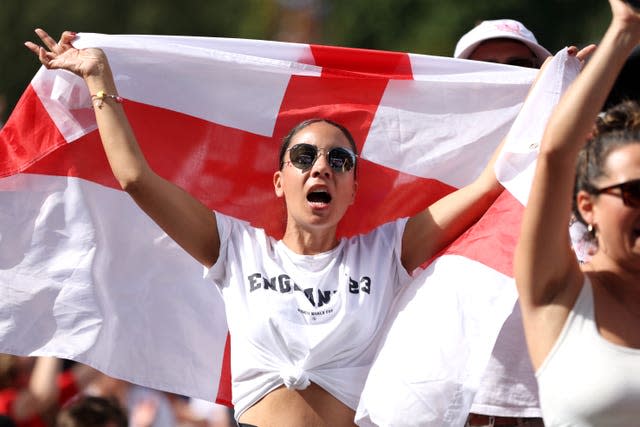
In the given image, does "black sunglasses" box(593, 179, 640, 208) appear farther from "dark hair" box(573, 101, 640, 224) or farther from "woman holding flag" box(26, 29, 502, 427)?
"woman holding flag" box(26, 29, 502, 427)

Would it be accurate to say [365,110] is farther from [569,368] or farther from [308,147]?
[569,368]

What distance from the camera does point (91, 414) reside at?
17.9 ft

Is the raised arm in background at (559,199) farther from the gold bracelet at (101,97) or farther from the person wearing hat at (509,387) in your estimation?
the gold bracelet at (101,97)

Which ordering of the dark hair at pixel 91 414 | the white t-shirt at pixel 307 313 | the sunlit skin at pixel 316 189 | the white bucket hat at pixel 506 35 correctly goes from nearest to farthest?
the white t-shirt at pixel 307 313 → the sunlit skin at pixel 316 189 → the white bucket hat at pixel 506 35 → the dark hair at pixel 91 414

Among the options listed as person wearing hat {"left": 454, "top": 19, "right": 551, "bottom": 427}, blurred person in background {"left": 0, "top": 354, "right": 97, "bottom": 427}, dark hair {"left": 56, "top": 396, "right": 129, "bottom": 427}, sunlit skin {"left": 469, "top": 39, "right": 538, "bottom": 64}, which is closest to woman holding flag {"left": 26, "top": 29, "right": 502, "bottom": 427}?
person wearing hat {"left": 454, "top": 19, "right": 551, "bottom": 427}

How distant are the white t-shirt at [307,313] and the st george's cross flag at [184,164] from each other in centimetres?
54

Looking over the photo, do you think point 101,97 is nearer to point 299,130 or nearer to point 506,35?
point 299,130

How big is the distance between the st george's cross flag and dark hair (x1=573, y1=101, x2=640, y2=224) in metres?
1.46

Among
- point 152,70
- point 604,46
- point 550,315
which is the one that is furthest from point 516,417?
point 152,70

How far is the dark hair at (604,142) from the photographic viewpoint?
10.4 ft

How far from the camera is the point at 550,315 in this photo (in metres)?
3.09

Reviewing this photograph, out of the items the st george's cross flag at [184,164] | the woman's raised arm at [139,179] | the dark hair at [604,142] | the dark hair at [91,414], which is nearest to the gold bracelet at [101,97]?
the woman's raised arm at [139,179]

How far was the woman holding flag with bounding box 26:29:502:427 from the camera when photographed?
4.23 m

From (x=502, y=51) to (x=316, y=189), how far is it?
1.18m
